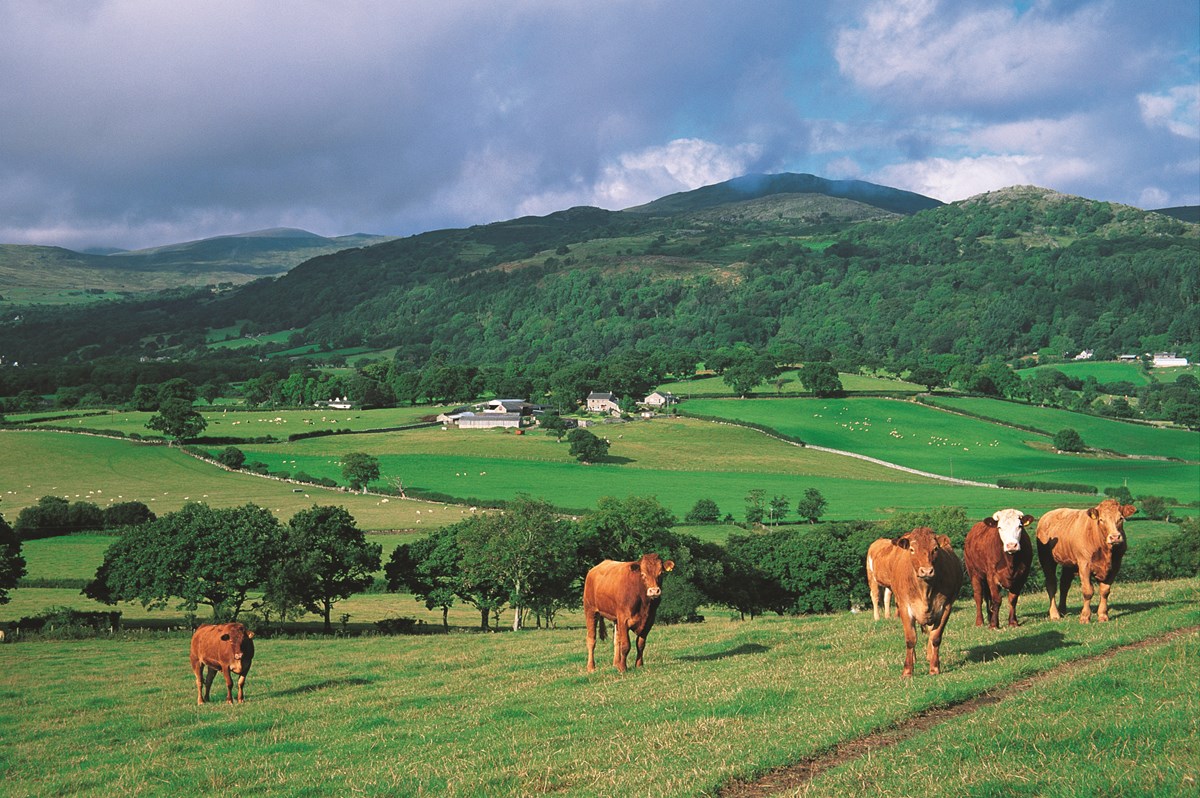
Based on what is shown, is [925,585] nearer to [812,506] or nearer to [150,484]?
[812,506]

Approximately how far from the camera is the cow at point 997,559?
77.4 feet

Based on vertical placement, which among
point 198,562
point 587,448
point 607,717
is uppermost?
point 607,717

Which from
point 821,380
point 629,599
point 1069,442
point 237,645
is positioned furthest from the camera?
point 821,380

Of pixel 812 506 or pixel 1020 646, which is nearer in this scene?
pixel 1020 646

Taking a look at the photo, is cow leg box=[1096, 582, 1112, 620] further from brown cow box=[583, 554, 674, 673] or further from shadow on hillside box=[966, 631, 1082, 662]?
brown cow box=[583, 554, 674, 673]

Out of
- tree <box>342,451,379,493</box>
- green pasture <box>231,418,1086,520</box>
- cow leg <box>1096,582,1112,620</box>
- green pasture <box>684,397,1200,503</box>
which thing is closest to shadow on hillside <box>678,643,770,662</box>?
cow leg <box>1096,582,1112,620</box>

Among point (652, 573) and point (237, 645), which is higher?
point (652, 573)

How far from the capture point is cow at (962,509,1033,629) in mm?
23578

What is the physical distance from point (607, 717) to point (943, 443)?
156 m

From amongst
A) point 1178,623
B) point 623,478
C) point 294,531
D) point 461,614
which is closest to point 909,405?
point 623,478

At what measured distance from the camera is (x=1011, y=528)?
2344 cm

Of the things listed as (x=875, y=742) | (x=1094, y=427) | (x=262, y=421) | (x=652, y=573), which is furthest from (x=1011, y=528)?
(x=1094, y=427)

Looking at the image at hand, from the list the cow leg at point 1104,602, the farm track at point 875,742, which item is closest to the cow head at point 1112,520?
the cow leg at point 1104,602

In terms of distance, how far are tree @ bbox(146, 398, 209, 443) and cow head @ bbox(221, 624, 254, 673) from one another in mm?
131535
